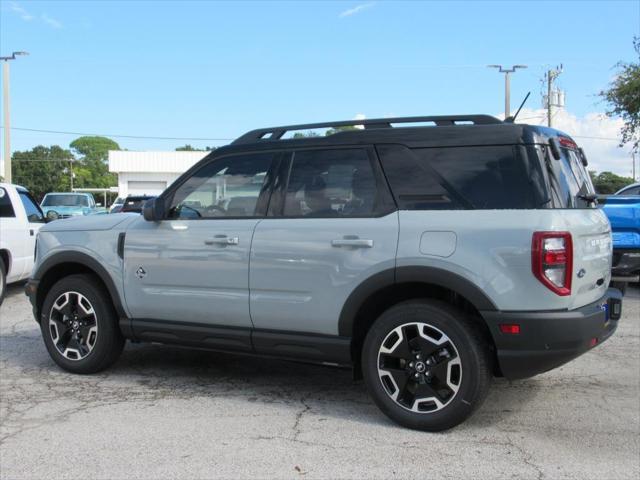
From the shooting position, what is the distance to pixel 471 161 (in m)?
3.91

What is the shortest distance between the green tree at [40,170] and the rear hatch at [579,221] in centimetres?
10531

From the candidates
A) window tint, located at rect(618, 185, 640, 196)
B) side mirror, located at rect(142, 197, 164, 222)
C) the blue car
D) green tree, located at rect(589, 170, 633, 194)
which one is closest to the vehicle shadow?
side mirror, located at rect(142, 197, 164, 222)

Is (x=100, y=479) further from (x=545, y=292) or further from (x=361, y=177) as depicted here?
(x=545, y=292)

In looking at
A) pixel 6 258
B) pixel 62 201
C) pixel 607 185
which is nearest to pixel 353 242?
pixel 607 185

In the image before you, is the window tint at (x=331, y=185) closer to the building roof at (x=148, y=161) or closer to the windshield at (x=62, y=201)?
the windshield at (x=62, y=201)

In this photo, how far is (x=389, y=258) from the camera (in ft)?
13.0

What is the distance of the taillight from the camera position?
357cm

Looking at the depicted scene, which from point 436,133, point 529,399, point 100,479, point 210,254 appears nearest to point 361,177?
point 436,133

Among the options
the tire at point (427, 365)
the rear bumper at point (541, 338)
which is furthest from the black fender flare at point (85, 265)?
the rear bumper at point (541, 338)

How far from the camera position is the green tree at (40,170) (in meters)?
101

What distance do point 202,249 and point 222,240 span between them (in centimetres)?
20

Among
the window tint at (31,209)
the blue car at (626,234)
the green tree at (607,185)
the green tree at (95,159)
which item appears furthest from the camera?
the green tree at (95,159)

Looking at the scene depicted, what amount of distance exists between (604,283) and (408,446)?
1733 mm

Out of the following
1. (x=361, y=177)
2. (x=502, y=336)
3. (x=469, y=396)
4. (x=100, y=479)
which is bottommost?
(x=100, y=479)
